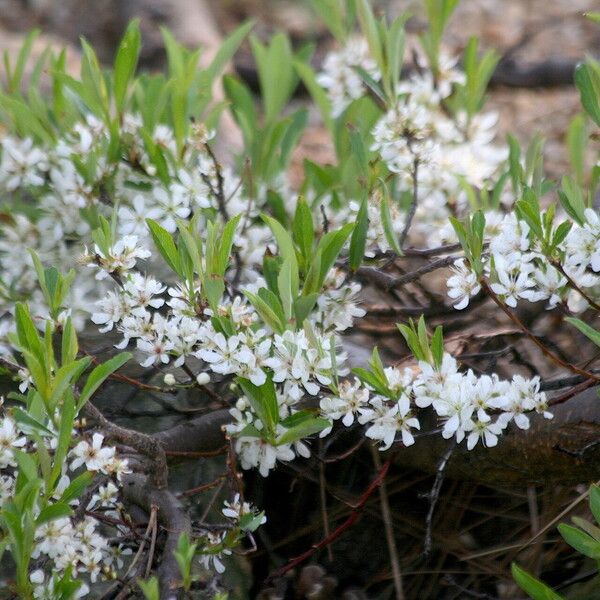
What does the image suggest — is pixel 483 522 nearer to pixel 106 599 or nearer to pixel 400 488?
pixel 400 488

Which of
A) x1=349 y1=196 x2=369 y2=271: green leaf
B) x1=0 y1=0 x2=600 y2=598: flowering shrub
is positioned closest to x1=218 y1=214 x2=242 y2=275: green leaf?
x1=0 y1=0 x2=600 y2=598: flowering shrub

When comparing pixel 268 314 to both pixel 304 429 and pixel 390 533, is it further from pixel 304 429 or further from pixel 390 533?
pixel 390 533

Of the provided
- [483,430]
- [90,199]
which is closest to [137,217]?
[90,199]

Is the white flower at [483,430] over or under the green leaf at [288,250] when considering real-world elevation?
under

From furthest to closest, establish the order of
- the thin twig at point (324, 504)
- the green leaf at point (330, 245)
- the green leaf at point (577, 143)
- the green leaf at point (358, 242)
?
the green leaf at point (577, 143), the thin twig at point (324, 504), the green leaf at point (358, 242), the green leaf at point (330, 245)

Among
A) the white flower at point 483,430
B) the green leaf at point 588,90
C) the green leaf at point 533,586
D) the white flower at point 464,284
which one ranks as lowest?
the green leaf at point 533,586

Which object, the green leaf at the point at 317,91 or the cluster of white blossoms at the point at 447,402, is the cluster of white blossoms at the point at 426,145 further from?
the cluster of white blossoms at the point at 447,402

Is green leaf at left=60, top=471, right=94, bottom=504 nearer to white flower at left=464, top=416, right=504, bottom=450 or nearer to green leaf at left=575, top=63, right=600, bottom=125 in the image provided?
white flower at left=464, top=416, right=504, bottom=450

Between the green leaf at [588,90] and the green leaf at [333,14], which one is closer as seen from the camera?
the green leaf at [588,90]

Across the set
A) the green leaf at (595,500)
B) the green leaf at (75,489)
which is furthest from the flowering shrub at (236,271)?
the green leaf at (595,500)
